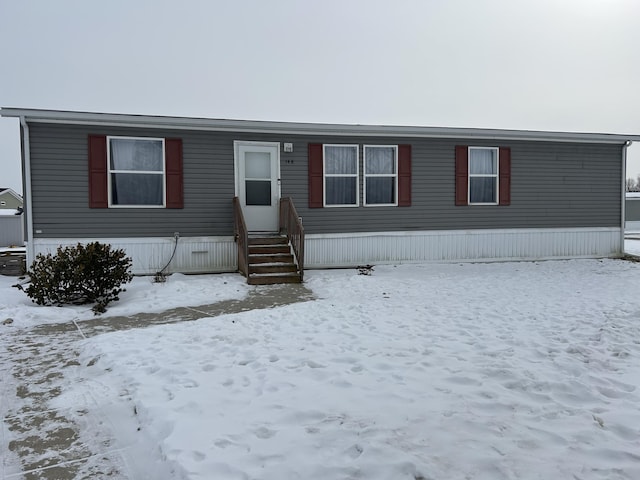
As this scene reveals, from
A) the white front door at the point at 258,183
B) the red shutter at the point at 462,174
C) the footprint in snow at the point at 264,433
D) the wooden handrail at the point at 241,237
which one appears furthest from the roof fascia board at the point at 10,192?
the footprint in snow at the point at 264,433

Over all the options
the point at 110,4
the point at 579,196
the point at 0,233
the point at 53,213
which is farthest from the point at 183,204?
the point at 0,233

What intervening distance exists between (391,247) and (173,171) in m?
5.04

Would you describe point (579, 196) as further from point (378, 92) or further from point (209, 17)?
point (378, 92)

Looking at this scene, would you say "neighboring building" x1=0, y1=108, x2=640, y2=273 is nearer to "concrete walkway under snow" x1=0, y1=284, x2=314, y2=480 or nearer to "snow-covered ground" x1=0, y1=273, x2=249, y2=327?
"snow-covered ground" x1=0, y1=273, x2=249, y2=327

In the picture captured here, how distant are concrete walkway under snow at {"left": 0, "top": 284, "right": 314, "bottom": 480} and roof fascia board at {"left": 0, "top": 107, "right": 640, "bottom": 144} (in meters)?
4.48

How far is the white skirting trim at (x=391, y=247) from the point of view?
9.10 metres

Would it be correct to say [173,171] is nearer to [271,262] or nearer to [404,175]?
[271,262]

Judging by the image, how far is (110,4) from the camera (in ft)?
53.4

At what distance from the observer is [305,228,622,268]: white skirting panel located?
1009 cm

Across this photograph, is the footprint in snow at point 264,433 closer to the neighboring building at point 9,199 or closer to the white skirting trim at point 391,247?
the white skirting trim at point 391,247

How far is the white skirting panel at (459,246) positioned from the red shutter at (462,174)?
825mm

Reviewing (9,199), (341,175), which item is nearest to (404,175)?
(341,175)

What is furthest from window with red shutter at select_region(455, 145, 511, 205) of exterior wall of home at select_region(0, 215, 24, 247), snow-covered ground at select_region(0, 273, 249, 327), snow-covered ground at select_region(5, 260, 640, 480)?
exterior wall of home at select_region(0, 215, 24, 247)

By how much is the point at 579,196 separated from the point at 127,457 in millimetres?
12065
